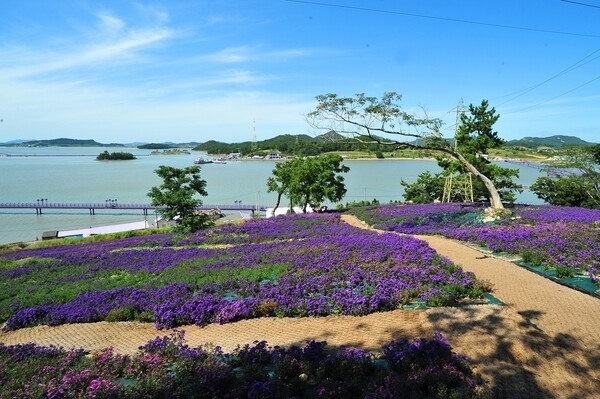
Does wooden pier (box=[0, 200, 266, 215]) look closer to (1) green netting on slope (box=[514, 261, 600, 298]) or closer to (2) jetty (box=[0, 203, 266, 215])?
(2) jetty (box=[0, 203, 266, 215])

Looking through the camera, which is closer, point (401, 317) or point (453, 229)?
point (401, 317)

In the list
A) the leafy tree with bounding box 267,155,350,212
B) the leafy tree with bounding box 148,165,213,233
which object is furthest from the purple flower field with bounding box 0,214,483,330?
the leafy tree with bounding box 267,155,350,212

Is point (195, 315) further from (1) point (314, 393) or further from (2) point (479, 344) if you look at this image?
(2) point (479, 344)

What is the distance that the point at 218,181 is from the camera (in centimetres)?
10912

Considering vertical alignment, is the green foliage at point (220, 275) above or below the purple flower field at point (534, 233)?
below

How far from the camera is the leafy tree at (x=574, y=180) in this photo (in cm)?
3725

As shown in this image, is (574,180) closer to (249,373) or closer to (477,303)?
(477,303)

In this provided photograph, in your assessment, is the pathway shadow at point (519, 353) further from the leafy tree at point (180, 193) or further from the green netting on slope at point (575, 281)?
→ the leafy tree at point (180, 193)

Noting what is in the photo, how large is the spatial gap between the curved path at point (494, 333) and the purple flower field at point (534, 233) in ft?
6.23

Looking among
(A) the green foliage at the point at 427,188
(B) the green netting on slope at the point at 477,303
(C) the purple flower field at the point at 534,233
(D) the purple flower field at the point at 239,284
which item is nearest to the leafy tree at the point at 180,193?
(D) the purple flower field at the point at 239,284

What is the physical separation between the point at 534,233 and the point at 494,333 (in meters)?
11.2

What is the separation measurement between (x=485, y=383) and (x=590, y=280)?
753cm

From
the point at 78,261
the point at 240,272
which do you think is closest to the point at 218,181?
the point at 78,261

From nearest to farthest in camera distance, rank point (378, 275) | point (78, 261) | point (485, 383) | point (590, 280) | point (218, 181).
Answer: point (485, 383) < point (590, 280) < point (378, 275) < point (78, 261) < point (218, 181)
